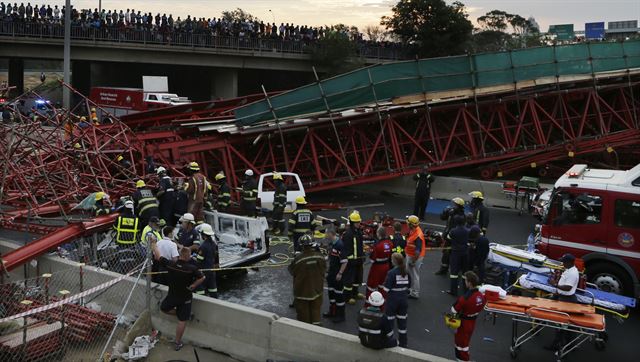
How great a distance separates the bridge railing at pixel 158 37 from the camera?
3341 cm

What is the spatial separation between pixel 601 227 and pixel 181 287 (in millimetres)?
7277

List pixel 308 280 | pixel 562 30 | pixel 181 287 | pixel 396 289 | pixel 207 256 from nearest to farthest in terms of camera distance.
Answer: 1. pixel 396 289
2. pixel 181 287
3. pixel 308 280
4. pixel 207 256
5. pixel 562 30

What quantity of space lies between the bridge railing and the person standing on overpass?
97.7 ft

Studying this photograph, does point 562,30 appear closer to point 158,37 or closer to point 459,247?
point 158,37

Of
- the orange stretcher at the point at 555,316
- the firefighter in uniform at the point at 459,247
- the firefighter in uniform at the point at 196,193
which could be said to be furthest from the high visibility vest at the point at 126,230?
the orange stretcher at the point at 555,316

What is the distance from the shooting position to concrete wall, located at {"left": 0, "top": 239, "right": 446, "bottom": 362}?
748 centimetres

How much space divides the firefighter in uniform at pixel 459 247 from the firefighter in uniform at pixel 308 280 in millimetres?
2734

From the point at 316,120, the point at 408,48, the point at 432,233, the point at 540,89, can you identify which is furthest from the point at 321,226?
the point at 408,48

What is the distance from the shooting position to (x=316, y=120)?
60.0ft

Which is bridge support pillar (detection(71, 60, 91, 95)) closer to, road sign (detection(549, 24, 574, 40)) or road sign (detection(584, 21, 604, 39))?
road sign (detection(549, 24, 574, 40))

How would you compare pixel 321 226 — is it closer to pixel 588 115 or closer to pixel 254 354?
pixel 254 354

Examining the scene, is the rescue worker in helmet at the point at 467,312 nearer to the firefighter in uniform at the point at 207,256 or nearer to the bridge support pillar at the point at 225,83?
the firefighter in uniform at the point at 207,256

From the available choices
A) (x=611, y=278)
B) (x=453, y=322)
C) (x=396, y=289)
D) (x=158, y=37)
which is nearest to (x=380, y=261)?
(x=396, y=289)

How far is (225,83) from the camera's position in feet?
142
